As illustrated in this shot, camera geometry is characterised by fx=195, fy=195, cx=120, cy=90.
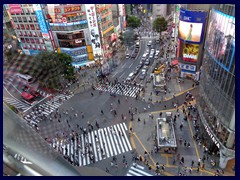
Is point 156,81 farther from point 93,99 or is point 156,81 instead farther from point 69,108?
point 69,108

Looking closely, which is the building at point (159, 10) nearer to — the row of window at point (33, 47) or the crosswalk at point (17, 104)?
the row of window at point (33, 47)

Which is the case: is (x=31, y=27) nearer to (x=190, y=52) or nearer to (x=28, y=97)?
(x=28, y=97)

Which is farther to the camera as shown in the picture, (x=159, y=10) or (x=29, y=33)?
(x=159, y=10)

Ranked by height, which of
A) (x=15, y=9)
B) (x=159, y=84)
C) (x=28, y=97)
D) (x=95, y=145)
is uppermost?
(x=15, y=9)

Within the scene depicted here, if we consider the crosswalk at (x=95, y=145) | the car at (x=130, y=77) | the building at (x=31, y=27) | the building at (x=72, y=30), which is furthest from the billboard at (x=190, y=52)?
the building at (x=31, y=27)

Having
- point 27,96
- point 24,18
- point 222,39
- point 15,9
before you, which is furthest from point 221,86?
point 15,9

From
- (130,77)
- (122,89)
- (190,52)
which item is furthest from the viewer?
(130,77)

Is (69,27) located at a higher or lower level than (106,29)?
higher

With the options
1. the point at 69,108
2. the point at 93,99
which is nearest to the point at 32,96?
the point at 69,108
